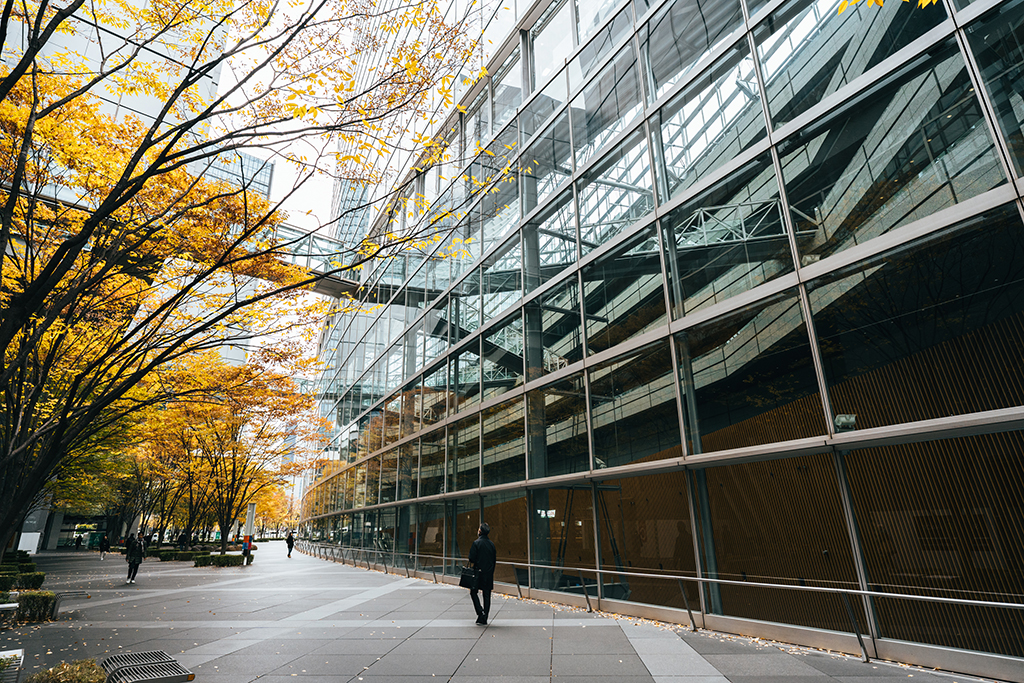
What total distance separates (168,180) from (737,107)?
428 inches

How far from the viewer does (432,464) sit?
2006 centimetres

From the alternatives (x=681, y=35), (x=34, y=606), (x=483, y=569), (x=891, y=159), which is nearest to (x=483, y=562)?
(x=483, y=569)

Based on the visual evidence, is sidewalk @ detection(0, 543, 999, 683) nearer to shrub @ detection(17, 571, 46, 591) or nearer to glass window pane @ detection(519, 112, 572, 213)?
shrub @ detection(17, 571, 46, 591)

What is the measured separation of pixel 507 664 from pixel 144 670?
13.1 ft

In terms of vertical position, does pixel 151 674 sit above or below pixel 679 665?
above

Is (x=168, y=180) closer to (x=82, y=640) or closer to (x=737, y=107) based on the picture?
(x=82, y=640)

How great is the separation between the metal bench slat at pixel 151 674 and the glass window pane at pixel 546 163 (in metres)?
12.9

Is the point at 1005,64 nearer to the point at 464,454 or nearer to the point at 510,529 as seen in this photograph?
the point at 510,529

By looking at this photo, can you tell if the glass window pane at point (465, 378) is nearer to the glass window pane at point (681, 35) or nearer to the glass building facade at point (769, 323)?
the glass building facade at point (769, 323)

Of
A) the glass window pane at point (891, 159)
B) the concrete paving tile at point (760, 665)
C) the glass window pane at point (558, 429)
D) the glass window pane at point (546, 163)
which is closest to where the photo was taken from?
the concrete paving tile at point (760, 665)

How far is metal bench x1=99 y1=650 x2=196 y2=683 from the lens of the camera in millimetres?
5129

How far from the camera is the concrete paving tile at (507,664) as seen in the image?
6.56m

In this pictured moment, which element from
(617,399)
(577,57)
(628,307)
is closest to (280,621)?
(617,399)

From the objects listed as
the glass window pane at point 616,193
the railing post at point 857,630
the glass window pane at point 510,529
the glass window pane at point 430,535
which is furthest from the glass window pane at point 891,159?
the glass window pane at point 430,535
